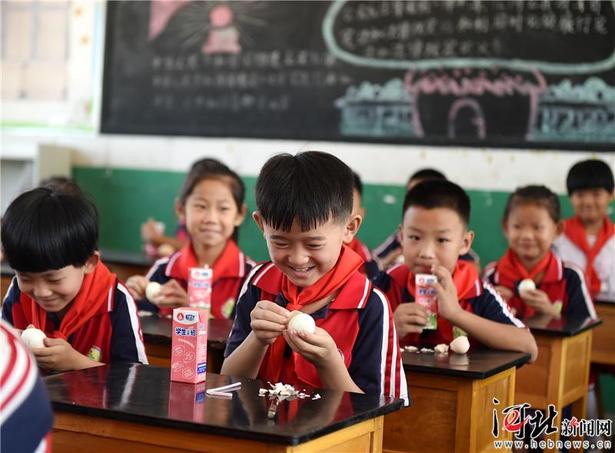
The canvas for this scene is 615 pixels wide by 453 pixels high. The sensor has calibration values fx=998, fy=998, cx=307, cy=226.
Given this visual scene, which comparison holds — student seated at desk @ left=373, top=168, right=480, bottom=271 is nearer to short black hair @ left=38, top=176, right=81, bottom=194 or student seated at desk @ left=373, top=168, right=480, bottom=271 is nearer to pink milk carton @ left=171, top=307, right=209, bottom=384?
short black hair @ left=38, top=176, right=81, bottom=194

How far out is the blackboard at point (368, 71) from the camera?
19.5ft

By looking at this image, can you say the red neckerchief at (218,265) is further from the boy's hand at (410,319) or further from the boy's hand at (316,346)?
the boy's hand at (316,346)

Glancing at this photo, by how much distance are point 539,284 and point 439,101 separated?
214cm

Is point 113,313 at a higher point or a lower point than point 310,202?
lower

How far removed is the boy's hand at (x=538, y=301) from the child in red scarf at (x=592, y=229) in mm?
1303

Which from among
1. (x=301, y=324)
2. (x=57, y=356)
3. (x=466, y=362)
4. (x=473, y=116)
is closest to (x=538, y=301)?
(x=466, y=362)

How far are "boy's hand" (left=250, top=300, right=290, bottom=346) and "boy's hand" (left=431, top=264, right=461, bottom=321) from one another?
1.02m

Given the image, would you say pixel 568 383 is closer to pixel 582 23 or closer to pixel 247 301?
pixel 247 301

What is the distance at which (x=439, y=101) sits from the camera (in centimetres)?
629

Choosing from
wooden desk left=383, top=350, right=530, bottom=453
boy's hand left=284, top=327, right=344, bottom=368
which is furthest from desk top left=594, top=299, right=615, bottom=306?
boy's hand left=284, top=327, right=344, bottom=368

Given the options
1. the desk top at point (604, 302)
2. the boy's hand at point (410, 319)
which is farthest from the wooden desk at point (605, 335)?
the boy's hand at point (410, 319)

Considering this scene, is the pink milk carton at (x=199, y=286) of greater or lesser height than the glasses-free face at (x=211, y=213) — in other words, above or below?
below

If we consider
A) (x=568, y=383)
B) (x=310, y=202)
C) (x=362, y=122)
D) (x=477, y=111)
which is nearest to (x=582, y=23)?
(x=477, y=111)

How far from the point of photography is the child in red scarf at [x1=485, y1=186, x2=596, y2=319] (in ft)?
14.2
